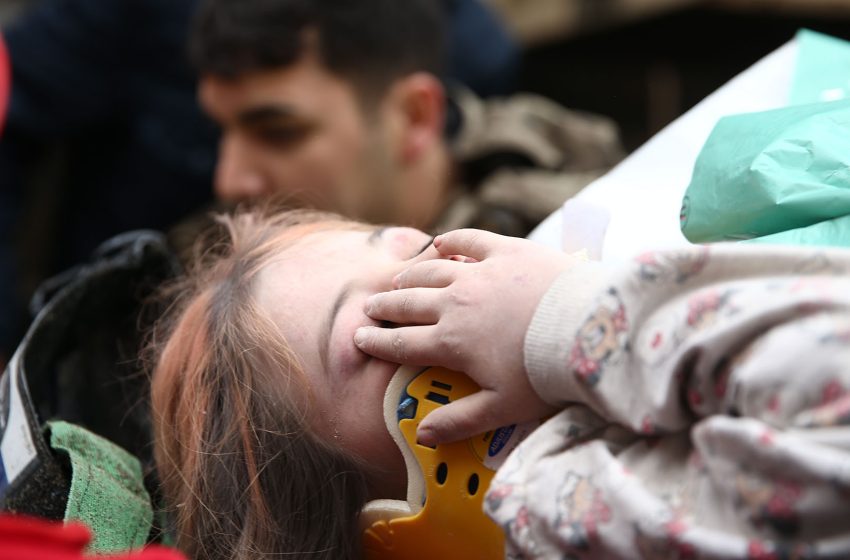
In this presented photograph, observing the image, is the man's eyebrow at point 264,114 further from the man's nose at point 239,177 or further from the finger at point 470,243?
the finger at point 470,243

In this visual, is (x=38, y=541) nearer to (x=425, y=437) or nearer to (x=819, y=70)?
(x=425, y=437)

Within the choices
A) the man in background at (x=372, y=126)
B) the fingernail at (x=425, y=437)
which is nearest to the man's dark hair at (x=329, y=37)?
the man in background at (x=372, y=126)

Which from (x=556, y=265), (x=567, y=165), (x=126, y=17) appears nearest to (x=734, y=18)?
(x=567, y=165)

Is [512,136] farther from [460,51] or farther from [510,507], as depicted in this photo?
[510,507]

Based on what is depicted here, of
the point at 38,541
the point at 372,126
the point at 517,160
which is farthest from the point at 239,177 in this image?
the point at 38,541

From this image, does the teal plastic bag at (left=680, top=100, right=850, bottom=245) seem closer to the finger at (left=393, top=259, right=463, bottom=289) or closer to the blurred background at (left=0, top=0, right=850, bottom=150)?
the finger at (left=393, top=259, right=463, bottom=289)

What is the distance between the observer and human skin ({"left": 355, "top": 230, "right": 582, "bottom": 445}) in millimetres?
827

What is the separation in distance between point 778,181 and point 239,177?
1.16m

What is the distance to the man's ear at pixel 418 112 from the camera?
2.03 meters

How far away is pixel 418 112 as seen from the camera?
2064mm

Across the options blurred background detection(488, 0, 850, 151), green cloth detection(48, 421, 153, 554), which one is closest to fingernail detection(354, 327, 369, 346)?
green cloth detection(48, 421, 153, 554)

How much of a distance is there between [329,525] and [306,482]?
6 cm

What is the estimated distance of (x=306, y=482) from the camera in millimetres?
1005

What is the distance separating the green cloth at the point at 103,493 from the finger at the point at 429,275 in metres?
0.37
